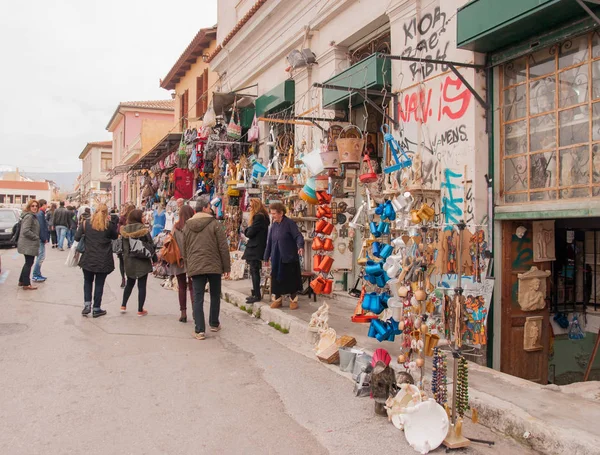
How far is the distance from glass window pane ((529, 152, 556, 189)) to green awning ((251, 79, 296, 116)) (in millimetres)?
6268

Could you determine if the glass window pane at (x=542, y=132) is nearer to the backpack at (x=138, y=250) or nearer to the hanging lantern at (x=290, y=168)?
the hanging lantern at (x=290, y=168)

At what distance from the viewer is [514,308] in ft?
19.4

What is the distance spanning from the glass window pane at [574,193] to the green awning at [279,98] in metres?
6.72

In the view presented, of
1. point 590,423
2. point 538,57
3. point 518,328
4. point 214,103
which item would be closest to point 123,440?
point 590,423

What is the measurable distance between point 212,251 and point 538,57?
179 inches

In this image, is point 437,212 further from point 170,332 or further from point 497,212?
point 170,332

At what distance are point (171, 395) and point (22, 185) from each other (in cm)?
8478

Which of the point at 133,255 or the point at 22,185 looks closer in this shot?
the point at 133,255

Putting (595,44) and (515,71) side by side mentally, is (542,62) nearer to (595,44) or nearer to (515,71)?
(515,71)

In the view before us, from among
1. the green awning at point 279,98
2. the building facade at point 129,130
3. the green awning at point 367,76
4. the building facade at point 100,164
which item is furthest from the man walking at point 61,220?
the building facade at point 100,164

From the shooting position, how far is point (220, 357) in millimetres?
6109

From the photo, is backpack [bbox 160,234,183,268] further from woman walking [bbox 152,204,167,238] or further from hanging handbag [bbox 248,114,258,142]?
woman walking [bbox 152,204,167,238]

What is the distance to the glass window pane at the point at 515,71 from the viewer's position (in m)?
5.69

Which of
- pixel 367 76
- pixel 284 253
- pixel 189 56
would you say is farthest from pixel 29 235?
pixel 189 56
